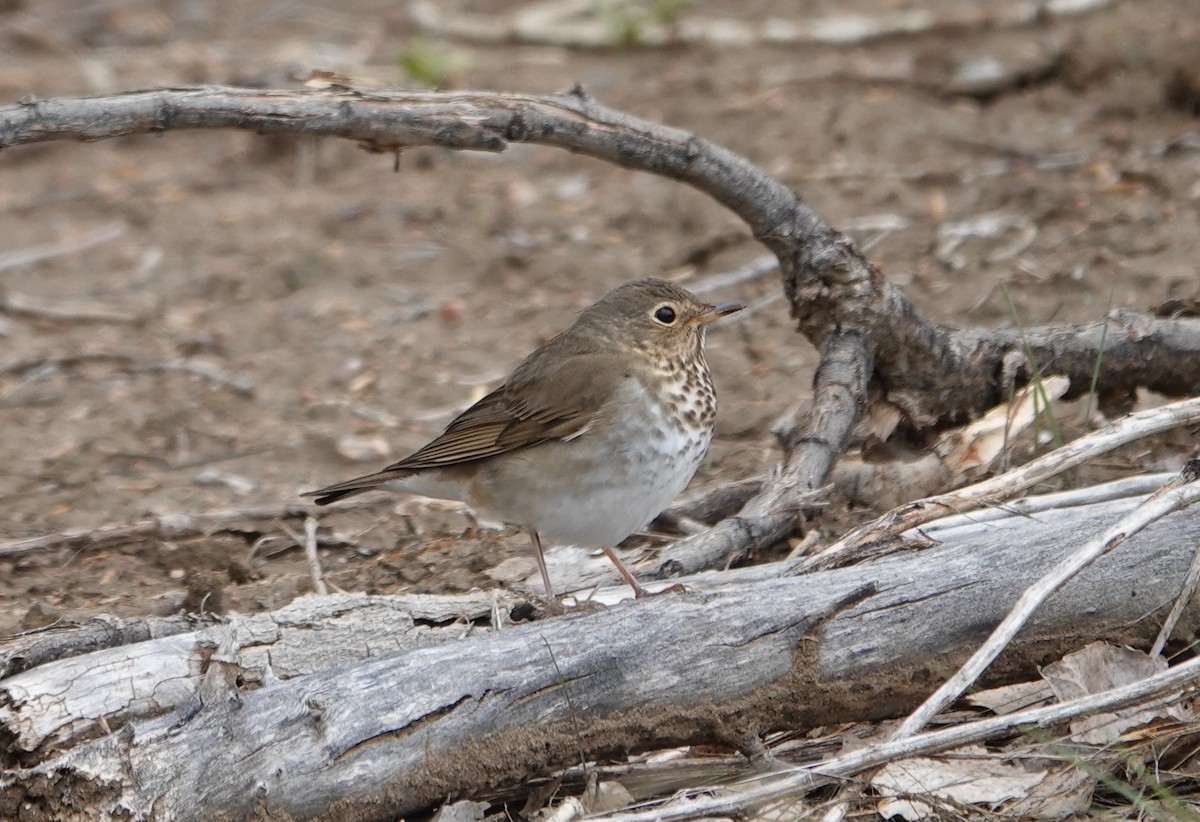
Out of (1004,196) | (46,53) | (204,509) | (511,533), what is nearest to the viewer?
(511,533)

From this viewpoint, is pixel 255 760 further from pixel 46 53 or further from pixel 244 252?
pixel 46 53

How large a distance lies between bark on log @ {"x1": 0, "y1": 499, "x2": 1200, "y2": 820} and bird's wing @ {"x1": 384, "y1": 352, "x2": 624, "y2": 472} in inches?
46.5

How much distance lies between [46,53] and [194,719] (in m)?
9.02

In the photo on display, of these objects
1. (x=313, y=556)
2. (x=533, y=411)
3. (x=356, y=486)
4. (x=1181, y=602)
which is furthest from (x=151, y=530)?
(x=1181, y=602)

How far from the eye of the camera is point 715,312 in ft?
16.7

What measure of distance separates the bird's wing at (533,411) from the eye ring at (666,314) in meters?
0.25

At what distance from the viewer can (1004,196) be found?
7758 mm

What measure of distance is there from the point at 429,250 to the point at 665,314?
3.79m

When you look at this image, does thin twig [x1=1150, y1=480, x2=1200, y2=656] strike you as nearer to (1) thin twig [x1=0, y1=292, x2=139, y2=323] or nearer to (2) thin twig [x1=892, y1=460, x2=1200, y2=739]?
(2) thin twig [x1=892, y1=460, x2=1200, y2=739]

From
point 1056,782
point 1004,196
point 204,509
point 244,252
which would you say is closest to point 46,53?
point 244,252

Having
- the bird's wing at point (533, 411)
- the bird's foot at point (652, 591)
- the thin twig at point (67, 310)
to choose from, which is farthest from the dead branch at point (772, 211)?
the thin twig at point (67, 310)

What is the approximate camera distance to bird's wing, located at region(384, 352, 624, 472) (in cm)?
482

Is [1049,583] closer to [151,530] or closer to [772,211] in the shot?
[772,211]

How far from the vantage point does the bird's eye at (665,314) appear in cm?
507
